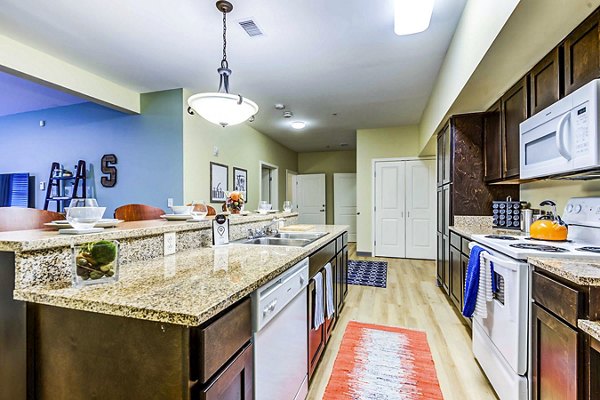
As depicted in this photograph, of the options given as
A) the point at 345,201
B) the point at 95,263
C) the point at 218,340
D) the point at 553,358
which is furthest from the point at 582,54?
the point at 345,201

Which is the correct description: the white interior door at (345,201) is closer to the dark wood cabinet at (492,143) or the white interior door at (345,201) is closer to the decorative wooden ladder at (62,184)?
the dark wood cabinet at (492,143)

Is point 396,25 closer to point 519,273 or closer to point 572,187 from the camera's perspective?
point 572,187

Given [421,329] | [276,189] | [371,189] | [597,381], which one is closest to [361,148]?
[371,189]

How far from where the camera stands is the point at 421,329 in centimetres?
256

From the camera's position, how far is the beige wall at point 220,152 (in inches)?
149

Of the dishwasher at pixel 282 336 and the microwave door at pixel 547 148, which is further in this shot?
the microwave door at pixel 547 148

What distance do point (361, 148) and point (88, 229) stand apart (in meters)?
5.30

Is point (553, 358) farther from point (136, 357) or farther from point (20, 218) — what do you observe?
point (20, 218)

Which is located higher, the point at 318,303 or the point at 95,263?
the point at 95,263

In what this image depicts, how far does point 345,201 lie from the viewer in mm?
7871

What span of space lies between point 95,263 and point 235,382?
0.59 m

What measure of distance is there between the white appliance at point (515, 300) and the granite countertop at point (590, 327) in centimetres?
41

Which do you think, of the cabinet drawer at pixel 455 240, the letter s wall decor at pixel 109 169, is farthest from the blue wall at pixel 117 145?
the cabinet drawer at pixel 455 240

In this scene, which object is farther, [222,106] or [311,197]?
[311,197]
